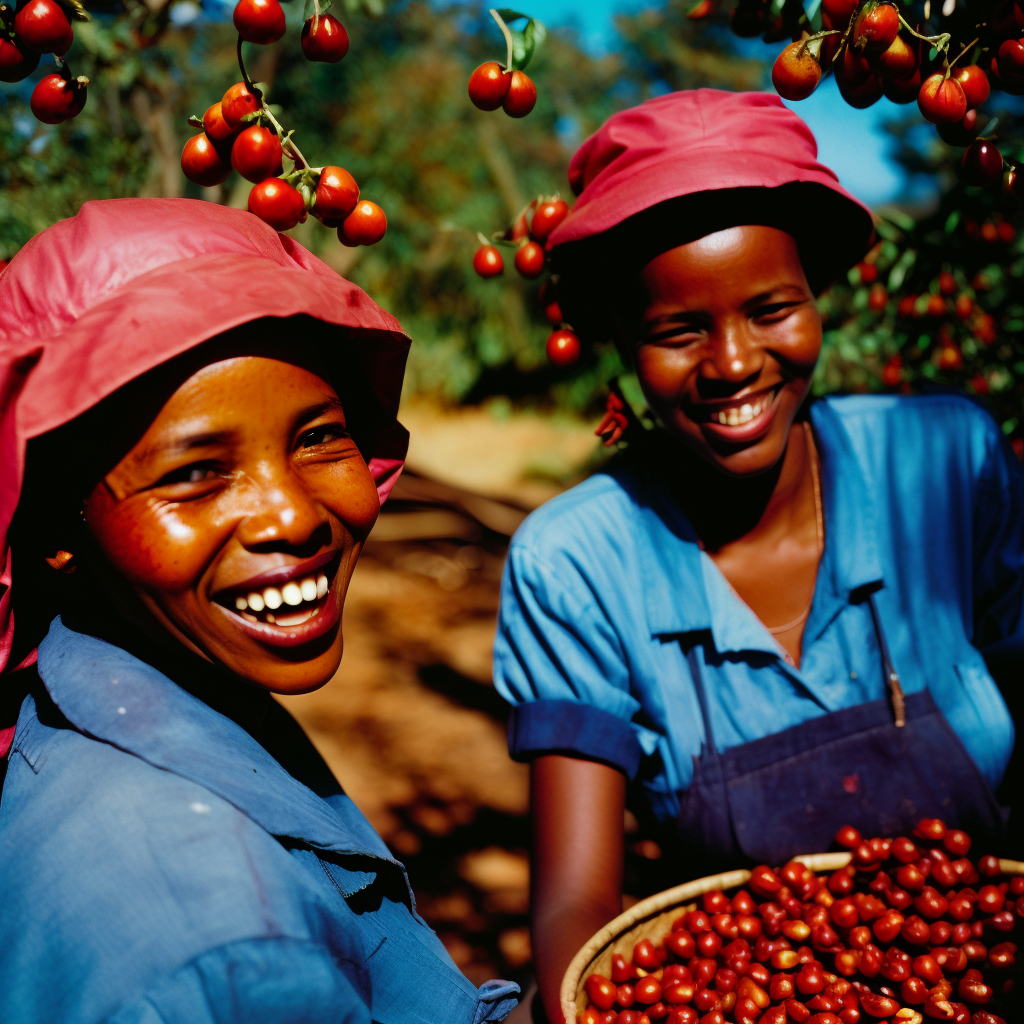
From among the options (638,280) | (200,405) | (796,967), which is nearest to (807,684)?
(796,967)

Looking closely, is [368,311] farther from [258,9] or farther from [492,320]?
[492,320]

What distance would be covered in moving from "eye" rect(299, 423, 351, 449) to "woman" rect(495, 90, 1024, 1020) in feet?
2.31

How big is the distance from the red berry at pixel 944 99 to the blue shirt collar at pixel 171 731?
139 centimetres

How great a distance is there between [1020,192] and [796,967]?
138 centimetres

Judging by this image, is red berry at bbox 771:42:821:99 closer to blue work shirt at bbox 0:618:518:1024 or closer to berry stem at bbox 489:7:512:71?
berry stem at bbox 489:7:512:71

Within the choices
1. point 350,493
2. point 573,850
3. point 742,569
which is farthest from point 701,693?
point 350,493

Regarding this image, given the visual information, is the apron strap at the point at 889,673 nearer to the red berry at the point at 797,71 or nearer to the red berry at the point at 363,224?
the red berry at the point at 797,71

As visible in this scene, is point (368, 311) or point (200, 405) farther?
point (368, 311)

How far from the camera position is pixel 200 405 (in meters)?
1.07

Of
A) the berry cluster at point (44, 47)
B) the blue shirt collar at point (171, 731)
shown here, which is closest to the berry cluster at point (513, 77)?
the berry cluster at point (44, 47)

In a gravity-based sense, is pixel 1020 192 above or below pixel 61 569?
above

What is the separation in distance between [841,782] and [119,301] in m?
1.57

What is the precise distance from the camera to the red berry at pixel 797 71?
4.37 feet

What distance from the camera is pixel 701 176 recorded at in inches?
61.6
